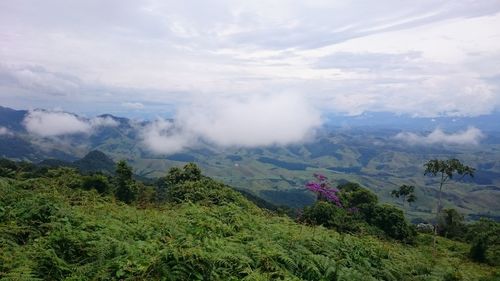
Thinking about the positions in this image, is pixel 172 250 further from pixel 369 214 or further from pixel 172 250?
pixel 369 214

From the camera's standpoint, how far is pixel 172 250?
8531mm

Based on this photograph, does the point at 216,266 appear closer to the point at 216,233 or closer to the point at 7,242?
the point at 216,233

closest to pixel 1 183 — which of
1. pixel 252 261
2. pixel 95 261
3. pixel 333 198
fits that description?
pixel 95 261

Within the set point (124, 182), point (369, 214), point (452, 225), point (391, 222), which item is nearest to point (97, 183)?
point (124, 182)

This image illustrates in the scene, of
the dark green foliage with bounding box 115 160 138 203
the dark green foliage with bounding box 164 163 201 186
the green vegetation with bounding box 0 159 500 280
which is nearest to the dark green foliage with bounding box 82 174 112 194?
the dark green foliage with bounding box 115 160 138 203

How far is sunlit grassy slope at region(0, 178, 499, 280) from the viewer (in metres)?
8.22

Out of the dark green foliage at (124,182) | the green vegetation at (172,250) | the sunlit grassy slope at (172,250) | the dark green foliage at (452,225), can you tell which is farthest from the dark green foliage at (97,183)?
the dark green foliage at (452,225)

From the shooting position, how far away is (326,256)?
11.0 m

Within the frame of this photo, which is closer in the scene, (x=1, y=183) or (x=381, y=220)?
(x=1, y=183)

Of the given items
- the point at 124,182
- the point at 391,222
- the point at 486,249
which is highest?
the point at 124,182

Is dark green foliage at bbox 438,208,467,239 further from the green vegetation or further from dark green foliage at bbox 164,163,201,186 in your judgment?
the green vegetation

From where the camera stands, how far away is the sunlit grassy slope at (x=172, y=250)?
822 centimetres

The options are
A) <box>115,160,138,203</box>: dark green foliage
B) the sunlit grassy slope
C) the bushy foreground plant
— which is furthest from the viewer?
<box>115,160,138,203</box>: dark green foliage

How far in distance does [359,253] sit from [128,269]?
23.0 feet
